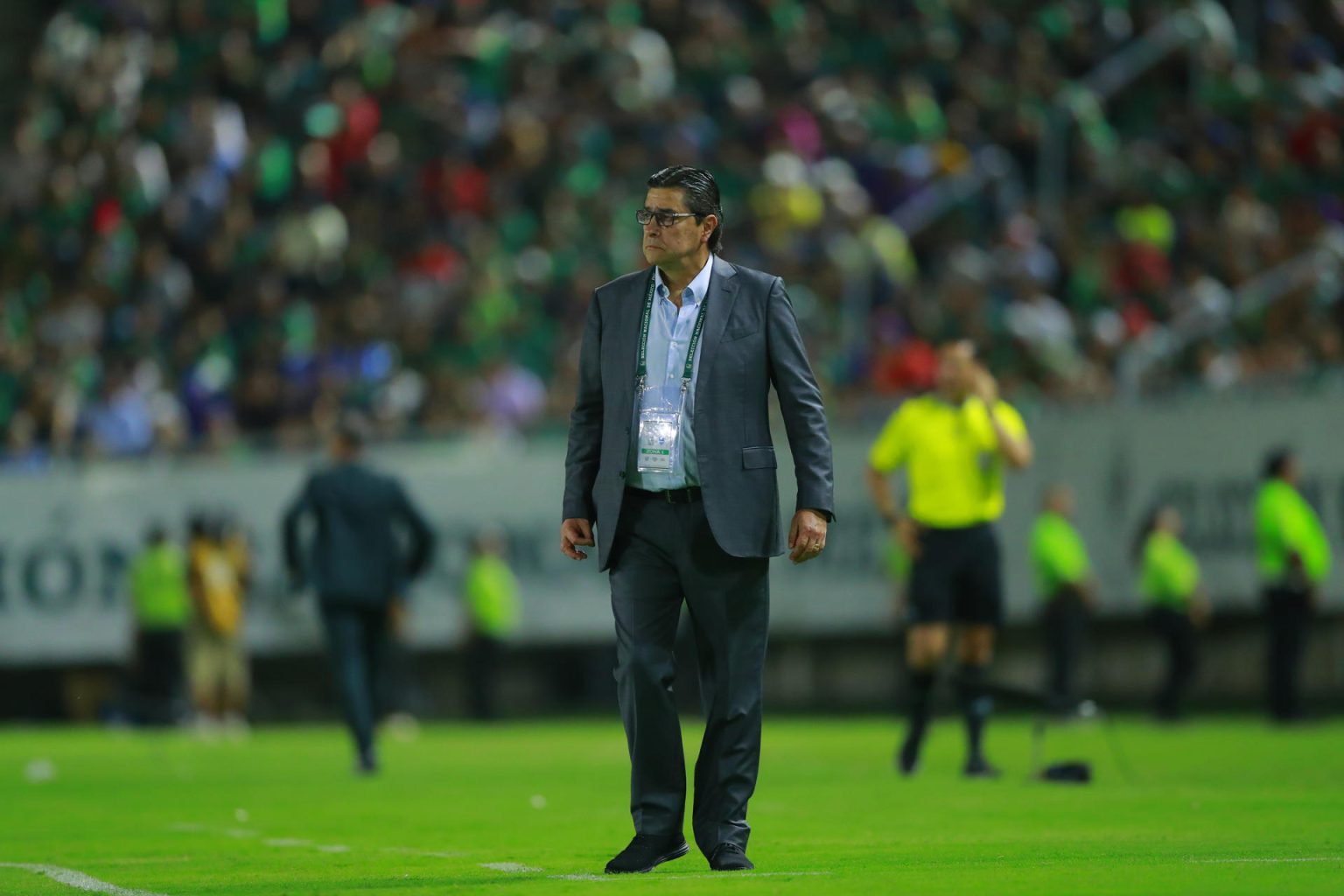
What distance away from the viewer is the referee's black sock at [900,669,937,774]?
47.9ft

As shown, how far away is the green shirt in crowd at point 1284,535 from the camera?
69.1 feet

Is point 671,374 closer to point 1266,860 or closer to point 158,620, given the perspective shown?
point 1266,860

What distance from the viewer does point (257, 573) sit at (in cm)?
2567

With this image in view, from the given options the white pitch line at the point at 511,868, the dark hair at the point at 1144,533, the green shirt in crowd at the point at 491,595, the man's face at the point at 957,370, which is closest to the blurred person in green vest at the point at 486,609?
the green shirt in crowd at the point at 491,595

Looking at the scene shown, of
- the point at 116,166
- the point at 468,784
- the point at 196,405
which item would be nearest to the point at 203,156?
the point at 116,166

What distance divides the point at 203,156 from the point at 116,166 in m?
1.06

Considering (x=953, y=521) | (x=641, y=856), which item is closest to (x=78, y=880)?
(x=641, y=856)

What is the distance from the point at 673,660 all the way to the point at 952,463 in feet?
21.1

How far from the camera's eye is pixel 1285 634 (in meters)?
21.2

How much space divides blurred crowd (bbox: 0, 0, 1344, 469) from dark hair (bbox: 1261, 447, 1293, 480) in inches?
47.3

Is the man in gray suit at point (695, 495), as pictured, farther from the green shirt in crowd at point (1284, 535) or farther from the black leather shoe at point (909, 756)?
the green shirt in crowd at point (1284, 535)

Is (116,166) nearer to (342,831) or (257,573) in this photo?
(257,573)

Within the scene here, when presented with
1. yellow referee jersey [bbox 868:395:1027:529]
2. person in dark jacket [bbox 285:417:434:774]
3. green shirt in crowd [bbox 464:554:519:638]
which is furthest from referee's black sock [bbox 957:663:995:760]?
green shirt in crowd [bbox 464:554:519:638]

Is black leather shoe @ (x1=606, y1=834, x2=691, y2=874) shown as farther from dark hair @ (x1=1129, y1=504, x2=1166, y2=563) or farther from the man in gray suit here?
dark hair @ (x1=1129, y1=504, x2=1166, y2=563)
